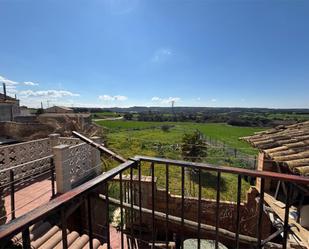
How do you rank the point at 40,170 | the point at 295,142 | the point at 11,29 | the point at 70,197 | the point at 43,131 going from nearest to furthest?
the point at 70,197, the point at 295,142, the point at 40,170, the point at 11,29, the point at 43,131

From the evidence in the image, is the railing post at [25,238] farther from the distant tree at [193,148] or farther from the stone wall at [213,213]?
the distant tree at [193,148]

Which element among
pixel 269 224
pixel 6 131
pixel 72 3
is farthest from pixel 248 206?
pixel 6 131

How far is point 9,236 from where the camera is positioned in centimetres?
63

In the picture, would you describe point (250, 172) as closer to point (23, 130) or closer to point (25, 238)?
point (25, 238)

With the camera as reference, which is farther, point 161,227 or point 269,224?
point 161,227

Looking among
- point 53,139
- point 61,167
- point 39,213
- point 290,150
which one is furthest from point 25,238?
point 53,139

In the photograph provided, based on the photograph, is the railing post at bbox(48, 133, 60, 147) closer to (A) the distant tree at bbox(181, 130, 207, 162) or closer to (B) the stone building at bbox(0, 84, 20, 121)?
(A) the distant tree at bbox(181, 130, 207, 162)

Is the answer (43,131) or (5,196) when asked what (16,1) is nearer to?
(5,196)

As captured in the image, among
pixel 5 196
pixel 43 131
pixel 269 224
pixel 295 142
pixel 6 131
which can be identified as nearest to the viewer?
pixel 295 142

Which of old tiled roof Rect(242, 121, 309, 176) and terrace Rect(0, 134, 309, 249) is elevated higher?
old tiled roof Rect(242, 121, 309, 176)

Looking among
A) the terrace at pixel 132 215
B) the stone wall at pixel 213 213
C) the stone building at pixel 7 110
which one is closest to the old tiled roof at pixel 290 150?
the terrace at pixel 132 215

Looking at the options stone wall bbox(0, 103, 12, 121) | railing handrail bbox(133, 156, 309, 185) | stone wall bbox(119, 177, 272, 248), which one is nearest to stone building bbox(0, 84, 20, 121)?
stone wall bbox(0, 103, 12, 121)

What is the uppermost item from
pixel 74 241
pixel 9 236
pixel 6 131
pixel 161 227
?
pixel 9 236

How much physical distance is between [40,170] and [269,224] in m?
6.55
